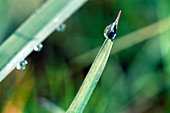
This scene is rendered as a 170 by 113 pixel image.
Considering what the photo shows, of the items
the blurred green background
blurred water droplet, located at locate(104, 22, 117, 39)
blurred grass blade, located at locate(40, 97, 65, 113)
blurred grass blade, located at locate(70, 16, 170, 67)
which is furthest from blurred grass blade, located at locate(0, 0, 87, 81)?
blurred grass blade, located at locate(70, 16, 170, 67)

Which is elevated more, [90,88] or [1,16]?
[1,16]

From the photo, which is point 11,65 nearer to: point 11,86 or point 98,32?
point 11,86

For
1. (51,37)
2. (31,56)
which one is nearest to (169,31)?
(51,37)

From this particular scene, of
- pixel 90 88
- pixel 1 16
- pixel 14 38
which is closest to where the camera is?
pixel 90 88

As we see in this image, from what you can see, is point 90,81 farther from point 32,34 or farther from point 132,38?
point 132,38

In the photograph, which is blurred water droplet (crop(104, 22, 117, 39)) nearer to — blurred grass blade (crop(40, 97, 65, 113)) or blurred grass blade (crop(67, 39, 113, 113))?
blurred grass blade (crop(67, 39, 113, 113))

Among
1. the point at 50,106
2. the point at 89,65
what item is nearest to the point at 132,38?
the point at 89,65

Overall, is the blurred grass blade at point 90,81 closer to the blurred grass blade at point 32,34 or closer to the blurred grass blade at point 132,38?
the blurred grass blade at point 32,34

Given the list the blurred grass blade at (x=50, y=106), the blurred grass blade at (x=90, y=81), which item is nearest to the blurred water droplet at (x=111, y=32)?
the blurred grass blade at (x=90, y=81)
